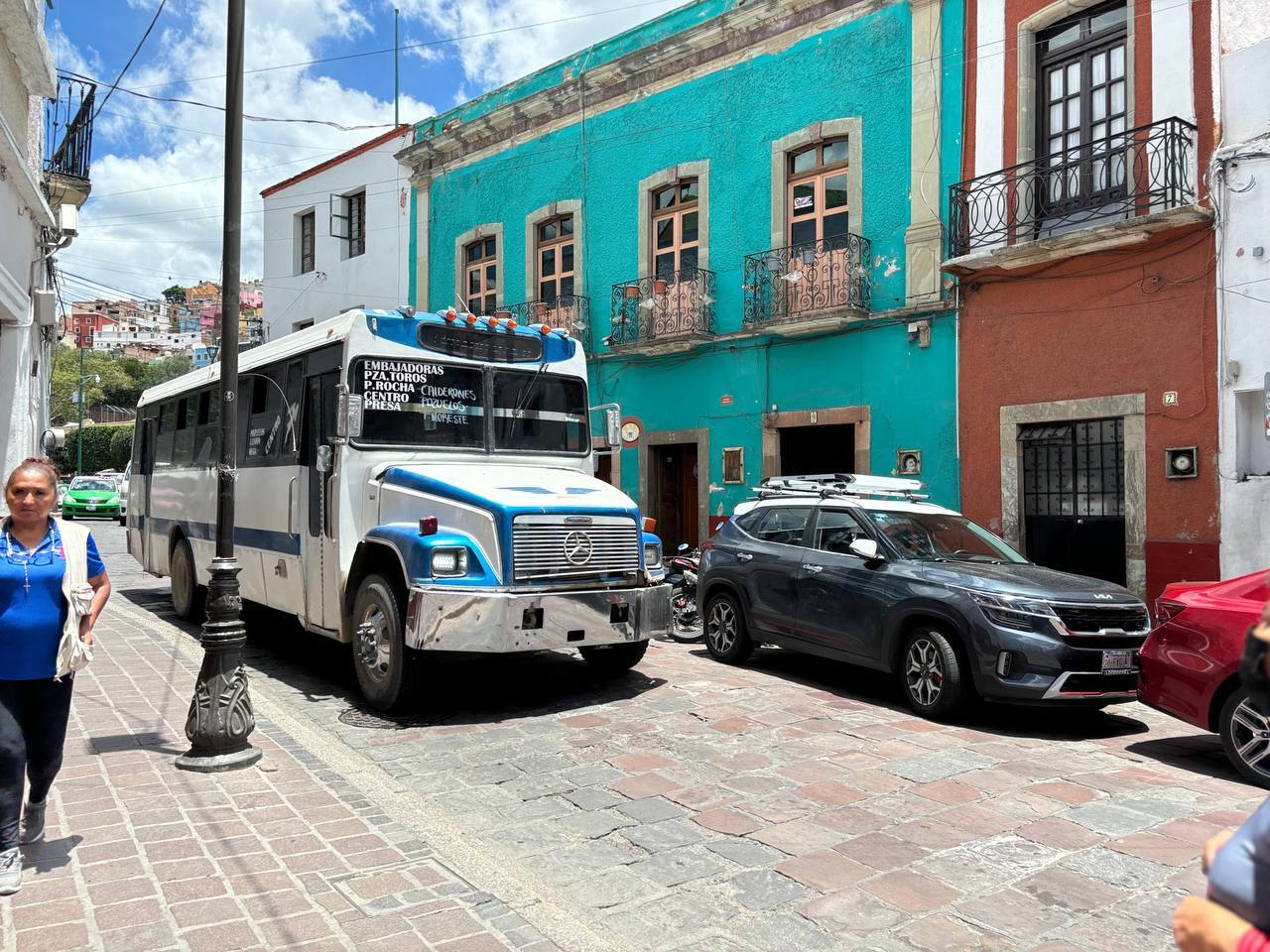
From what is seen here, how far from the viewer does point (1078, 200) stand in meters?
11.8

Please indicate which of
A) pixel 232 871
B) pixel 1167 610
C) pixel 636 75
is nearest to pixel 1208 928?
pixel 232 871

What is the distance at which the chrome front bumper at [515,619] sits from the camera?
658 centimetres

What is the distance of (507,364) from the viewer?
8406 millimetres

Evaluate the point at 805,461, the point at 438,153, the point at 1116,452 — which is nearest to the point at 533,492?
the point at 1116,452

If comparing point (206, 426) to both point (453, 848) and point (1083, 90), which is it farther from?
point (1083, 90)

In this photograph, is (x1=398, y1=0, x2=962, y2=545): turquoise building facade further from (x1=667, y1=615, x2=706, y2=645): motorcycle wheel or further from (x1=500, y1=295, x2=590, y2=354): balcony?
(x1=667, y1=615, x2=706, y2=645): motorcycle wheel

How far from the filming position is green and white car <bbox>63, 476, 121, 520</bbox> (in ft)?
102

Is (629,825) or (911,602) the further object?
(911,602)

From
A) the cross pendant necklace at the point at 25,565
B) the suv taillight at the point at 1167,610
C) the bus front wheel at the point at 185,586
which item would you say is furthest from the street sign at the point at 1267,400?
the bus front wheel at the point at 185,586

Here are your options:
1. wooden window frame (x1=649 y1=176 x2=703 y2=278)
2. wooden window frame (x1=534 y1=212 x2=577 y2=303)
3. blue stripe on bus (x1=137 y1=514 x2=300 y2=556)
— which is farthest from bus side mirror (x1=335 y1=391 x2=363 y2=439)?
wooden window frame (x1=534 y1=212 x2=577 y2=303)

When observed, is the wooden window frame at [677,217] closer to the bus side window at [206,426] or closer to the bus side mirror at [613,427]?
the bus side mirror at [613,427]

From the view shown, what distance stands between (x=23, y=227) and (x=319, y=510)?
9.62 meters

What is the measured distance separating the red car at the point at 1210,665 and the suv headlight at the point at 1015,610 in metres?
0.67

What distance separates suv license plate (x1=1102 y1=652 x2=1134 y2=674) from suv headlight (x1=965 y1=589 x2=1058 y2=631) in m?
0.49
